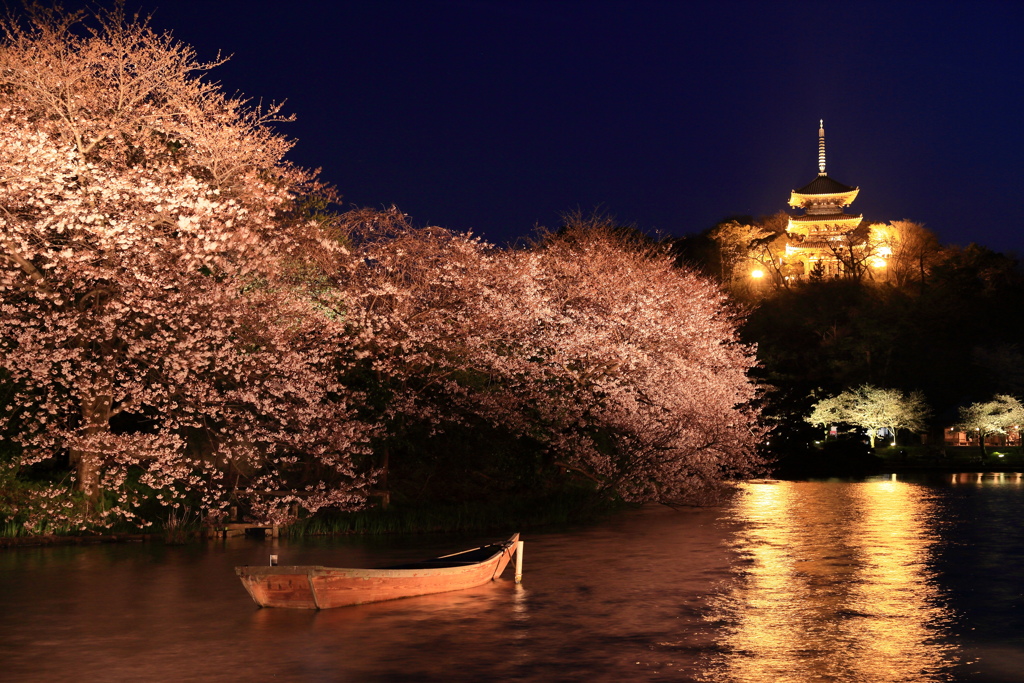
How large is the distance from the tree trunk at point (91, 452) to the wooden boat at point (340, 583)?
8.62 meters

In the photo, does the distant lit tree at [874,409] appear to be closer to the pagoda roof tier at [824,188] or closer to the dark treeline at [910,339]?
the dark treeline at [910,339]

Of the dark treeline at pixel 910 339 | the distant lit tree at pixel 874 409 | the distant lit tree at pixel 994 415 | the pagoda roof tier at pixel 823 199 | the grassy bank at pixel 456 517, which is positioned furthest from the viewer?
the pagoda roof tier at pixel 823 199

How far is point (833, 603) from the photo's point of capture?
17062 mm

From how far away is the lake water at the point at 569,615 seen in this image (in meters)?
12.8

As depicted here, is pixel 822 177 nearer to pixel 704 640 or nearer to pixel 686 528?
→ pixel 686 528

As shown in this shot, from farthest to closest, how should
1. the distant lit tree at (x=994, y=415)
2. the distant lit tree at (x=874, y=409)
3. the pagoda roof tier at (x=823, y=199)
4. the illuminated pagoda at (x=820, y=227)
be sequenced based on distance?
the pagoda roof tier at (x=823, y=199) → the illuminated pagoda at (x=820, y=227) → the distant lit tree at (x=874, y=409) → the distant lit tree at (x=994, y=415)

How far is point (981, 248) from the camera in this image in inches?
2650

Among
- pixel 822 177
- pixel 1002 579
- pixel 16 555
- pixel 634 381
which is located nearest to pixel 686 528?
pixel 634 381

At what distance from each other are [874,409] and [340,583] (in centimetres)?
5023

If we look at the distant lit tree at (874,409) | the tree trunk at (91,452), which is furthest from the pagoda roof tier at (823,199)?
the tree trunk at (91,452)

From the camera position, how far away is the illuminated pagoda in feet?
291

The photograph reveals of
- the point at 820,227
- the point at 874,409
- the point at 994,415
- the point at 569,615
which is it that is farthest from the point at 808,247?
the point at 569,615

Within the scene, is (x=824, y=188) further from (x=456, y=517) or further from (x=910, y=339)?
(x=456, y=517)

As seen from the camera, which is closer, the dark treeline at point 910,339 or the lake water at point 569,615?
the lake water at point 569,615
